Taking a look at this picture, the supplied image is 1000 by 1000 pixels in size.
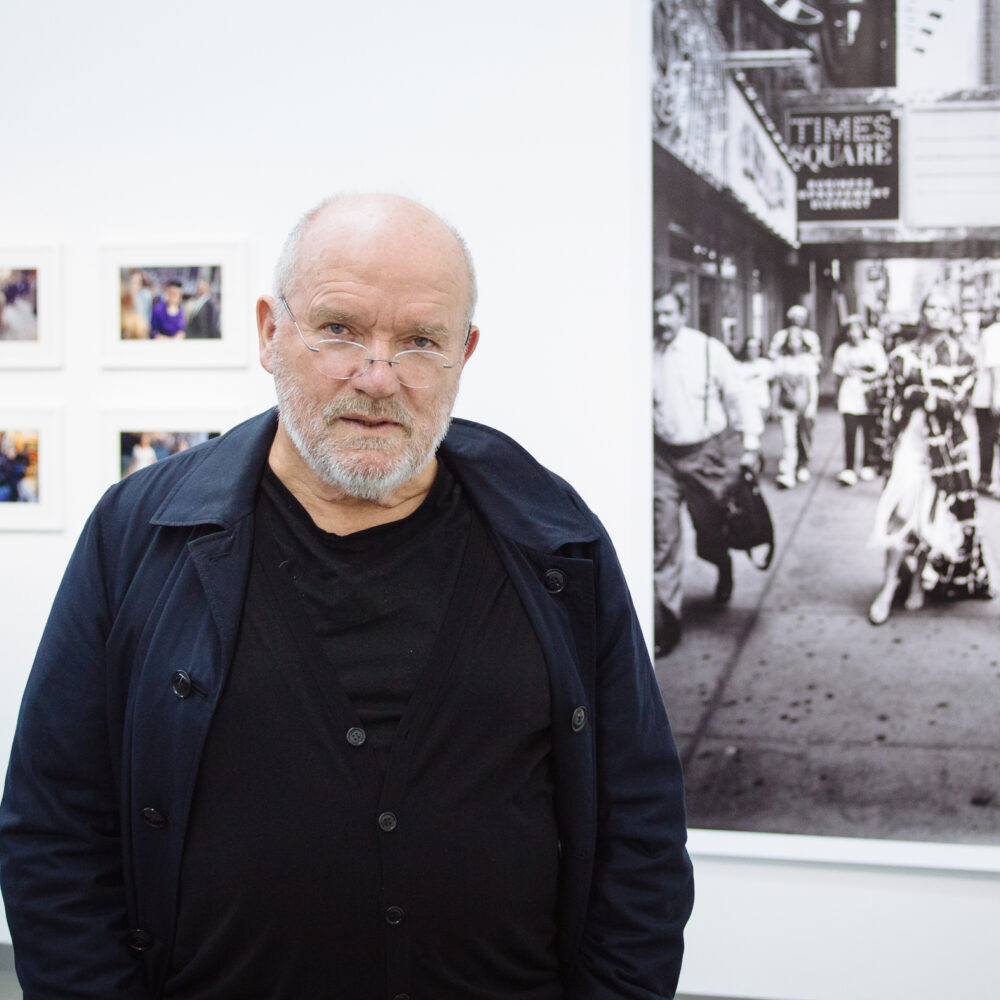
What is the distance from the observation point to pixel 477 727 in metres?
1.09

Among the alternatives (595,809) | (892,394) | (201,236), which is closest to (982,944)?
(892,394)

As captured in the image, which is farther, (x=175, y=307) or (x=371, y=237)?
Answer: (x=175, y=307)

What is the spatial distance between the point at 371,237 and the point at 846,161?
54.6 inches

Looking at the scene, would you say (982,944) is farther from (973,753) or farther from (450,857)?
(450,857)

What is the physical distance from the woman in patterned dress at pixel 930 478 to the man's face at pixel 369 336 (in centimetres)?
128

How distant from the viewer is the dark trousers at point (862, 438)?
2082 millimetres

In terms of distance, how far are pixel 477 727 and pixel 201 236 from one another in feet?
4.94

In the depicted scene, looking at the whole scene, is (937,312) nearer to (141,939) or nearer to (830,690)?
(830,690)

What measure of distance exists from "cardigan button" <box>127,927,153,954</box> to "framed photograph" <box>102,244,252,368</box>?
1338mm

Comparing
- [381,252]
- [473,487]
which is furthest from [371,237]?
[473,487]

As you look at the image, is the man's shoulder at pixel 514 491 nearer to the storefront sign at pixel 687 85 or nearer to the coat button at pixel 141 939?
the coat button at pixel 141 939

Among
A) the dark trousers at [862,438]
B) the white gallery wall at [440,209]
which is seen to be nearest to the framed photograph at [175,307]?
the white gallery wall at [440,209]

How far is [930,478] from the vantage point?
204cm

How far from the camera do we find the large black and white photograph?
201 centimetres
